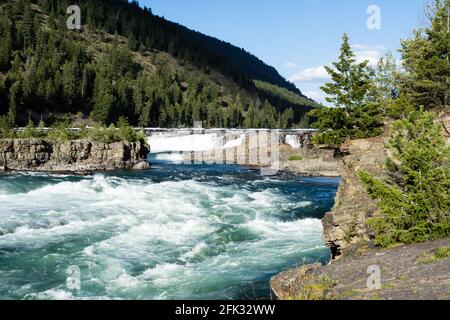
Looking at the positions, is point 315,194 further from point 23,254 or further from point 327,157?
point 23,254

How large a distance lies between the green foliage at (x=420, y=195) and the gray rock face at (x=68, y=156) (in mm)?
52533

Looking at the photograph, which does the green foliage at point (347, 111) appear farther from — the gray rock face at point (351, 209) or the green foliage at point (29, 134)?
the green foliage at point (29, 134)

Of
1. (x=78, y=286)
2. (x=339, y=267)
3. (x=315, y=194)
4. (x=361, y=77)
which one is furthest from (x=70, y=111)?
(x=339, y=267)

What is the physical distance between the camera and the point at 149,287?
67.6ft

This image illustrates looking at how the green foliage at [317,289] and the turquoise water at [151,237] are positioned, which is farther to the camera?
the turquoise water at [151,237]

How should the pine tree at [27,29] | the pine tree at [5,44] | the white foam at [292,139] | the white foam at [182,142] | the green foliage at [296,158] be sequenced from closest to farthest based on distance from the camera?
1. the green foliage at [296,158]
2. the white foam at [292,139]
3. the white foam at [182,142]
4. the pine tree at [5,44]
5. the pine tree at [27,29]

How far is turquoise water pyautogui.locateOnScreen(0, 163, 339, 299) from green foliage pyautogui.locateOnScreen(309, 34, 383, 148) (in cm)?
687

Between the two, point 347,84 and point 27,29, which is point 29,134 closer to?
point 347,84

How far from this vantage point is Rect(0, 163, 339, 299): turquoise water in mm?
20906

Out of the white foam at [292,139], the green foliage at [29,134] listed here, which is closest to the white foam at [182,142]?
the white foam at [292,139]

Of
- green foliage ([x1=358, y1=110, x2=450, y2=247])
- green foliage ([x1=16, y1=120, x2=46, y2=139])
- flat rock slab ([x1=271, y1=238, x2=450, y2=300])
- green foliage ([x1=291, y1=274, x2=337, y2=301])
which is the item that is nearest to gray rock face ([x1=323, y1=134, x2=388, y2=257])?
green foliage ([x1=358, y1=110, x2=450, y2=247])

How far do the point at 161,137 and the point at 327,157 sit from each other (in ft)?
168

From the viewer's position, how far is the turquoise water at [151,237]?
20906mm

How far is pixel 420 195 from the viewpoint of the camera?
14.3 meters
